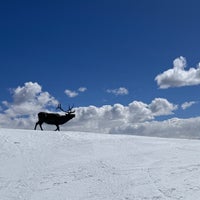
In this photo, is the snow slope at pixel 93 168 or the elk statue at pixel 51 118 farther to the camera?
the elk statue at pixel 51 118

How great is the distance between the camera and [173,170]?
499 inches

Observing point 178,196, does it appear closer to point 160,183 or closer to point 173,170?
point 160,183

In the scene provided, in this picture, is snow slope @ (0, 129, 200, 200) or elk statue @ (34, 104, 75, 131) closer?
snow slope @ (0, 129, 200, 200)

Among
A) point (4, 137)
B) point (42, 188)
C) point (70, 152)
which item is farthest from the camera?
point (4, 137)

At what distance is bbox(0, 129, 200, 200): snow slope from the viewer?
9.98m

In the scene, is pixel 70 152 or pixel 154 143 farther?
pixel 154 143

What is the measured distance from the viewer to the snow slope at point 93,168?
9.98 metres

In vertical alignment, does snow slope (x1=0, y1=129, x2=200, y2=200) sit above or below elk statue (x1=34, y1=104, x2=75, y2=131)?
below

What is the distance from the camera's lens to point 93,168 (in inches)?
494

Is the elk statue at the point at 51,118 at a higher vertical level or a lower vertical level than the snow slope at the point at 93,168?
higher

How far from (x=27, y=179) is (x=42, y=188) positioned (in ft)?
3.46

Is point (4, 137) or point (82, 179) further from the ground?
point (4, 137)

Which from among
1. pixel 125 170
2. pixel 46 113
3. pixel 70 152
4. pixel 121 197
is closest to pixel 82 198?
pixel 121 197

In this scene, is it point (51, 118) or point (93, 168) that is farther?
point (51, 118)
